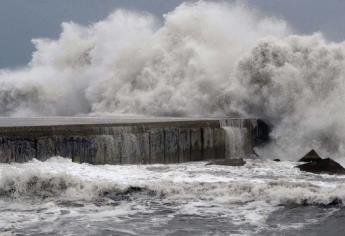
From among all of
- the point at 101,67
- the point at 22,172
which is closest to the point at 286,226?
the point at 22,172

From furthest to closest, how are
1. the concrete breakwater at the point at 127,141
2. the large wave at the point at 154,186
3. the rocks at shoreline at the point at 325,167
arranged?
the rocks at shoreline at the point at 325,167 < the concrete breakwater at the point at 127,141 < the large wave at the point at 154,186

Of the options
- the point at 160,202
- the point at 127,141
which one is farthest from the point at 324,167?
the point at 160,202

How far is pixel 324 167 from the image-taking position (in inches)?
436

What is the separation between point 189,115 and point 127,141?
796 centimetres

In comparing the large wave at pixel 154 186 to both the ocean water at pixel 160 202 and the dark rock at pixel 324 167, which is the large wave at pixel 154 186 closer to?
the ocean water at pixel 160 202

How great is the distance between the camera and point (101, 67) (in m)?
24.3

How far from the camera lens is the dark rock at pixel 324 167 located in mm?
10914

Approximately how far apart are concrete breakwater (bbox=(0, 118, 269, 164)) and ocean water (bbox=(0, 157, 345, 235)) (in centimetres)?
31

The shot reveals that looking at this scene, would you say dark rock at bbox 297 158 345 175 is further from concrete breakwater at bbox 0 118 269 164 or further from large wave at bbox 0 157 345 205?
concrete breakwater at bbox 0 118 269 164

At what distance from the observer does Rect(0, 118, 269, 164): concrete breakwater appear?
32.9 ft

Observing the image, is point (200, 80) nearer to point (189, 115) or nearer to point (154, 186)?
point (189, 115)

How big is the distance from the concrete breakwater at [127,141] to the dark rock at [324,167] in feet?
8.63

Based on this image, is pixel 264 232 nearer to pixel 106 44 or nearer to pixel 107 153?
pixel 107 153

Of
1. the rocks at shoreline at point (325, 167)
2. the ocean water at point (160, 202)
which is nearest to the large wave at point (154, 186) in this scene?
the ocean water at point (160, 202)
